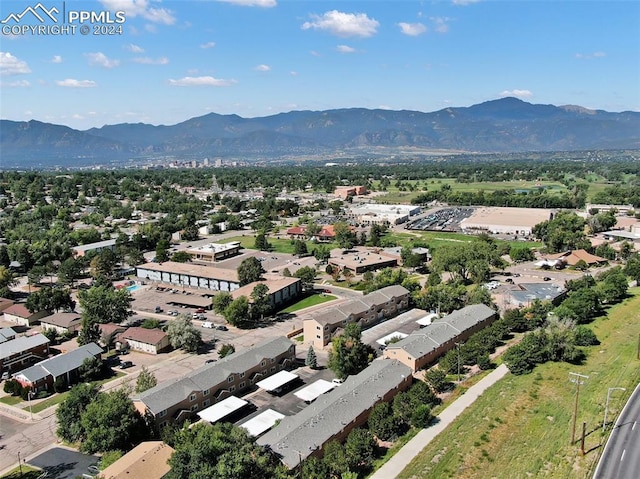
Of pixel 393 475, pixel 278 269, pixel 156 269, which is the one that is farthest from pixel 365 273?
pixel 393 475

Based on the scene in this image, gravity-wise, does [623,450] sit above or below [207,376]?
below

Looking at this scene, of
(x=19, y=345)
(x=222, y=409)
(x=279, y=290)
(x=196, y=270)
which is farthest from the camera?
(x=196, y=270)

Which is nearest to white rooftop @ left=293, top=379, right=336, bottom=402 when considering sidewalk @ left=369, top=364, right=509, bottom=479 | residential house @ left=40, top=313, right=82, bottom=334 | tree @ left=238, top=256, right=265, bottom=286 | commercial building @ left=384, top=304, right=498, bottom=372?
commercial building @ left=384, top=304, right=498, bottom=372

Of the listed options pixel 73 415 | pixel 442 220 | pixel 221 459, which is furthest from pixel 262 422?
pixel 442 220

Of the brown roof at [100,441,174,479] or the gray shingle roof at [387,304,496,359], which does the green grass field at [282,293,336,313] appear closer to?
the gray shingle roof at [387,304,496,359]

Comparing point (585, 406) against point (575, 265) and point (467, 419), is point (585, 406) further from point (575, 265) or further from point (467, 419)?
point (575, 265)

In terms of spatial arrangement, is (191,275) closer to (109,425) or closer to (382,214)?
(109,425)
